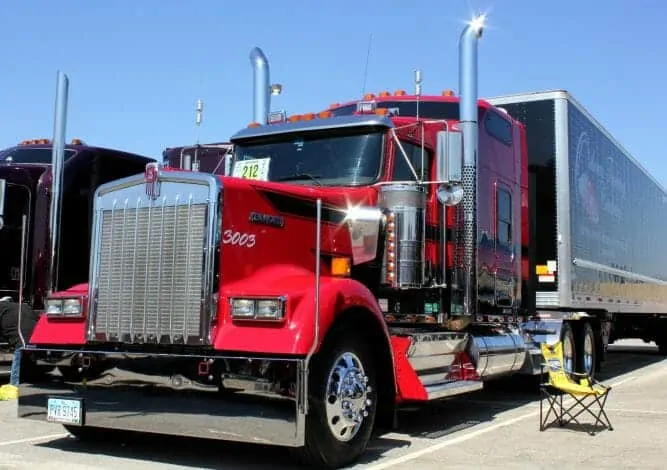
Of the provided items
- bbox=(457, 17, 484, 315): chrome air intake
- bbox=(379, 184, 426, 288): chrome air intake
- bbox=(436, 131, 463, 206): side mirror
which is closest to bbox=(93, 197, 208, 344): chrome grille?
bbox=(379, 184, 426, 288): chrome air intake

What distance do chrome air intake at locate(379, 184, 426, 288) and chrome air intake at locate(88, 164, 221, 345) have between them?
1.86 meters

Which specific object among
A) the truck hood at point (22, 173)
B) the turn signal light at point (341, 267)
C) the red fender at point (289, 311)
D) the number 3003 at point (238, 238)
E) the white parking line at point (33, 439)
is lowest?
the white parking line at point (33, 439)

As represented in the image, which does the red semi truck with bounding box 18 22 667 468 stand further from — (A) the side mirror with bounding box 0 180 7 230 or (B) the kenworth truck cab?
(A) the side mirror with bounding box 0 180 7 230

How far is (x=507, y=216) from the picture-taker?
31.2ft

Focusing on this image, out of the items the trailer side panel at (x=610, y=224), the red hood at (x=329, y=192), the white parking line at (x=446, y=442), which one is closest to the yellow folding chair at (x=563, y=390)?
the white parking line at (x=446, y=442)

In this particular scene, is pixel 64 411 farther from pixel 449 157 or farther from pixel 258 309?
pixel 449 157

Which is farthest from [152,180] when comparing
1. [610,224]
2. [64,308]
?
[610,224]

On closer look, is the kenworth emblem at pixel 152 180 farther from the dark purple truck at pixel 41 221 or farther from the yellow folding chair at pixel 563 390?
→ the dark purple truck at pixel 41 221

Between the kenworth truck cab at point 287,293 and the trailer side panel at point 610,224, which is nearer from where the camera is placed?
the kenworth truck cab at point 287,293

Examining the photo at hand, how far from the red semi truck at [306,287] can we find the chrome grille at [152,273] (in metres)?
0.01

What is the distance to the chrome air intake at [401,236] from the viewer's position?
23.1 feet

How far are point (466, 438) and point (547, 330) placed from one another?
396 centimetres

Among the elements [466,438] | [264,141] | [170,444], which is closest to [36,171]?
[264,141]

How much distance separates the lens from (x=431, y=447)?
6.75 meters
